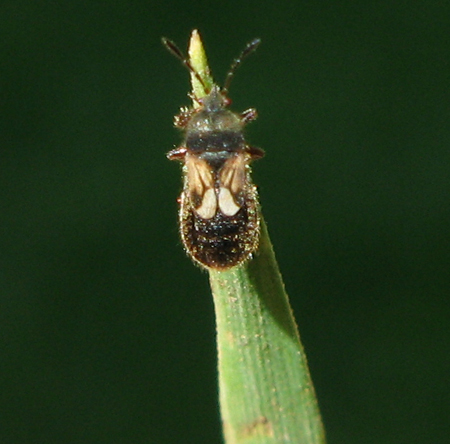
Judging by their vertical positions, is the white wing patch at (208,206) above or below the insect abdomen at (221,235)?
above

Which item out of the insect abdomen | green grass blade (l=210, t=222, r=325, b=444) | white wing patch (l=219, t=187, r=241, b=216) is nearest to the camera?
green grass blade (l=210, t=222, r=325, b=444)

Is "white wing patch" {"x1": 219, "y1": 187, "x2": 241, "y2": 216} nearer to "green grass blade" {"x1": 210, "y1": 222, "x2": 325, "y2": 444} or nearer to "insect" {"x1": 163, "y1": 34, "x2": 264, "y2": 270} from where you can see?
"insect" {"x1": 163, "y1": 34, "x2": 264, "y2": 270}

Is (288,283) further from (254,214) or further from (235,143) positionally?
(254,214)

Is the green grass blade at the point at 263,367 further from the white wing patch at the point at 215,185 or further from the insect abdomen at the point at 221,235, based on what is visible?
the white wing patch at the point at 215,185

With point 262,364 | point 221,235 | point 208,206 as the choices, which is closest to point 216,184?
point 208,206

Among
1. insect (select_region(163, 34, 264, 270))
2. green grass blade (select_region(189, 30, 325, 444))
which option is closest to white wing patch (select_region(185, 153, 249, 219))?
insect (select_region(163, 34, 264, 270))

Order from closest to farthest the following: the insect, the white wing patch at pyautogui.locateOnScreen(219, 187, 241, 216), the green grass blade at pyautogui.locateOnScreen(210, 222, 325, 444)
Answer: the green grass blade at pyautogui.locateOnScreen(210, 222, 325, 444)
the insect
the white wing patch at pyautogui.locateOnScreen(219, 187, 241, 216)

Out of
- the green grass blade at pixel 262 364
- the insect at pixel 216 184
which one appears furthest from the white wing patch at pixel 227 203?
the green grass blade at pixel 262 364

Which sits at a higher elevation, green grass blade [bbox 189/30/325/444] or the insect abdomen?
the insect abdomen

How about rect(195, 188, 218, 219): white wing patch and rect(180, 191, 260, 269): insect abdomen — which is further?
rect(195, 188, 218, 219): white wing patch
